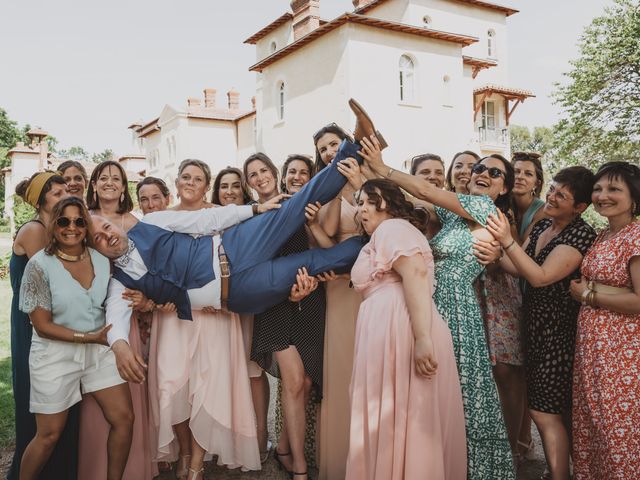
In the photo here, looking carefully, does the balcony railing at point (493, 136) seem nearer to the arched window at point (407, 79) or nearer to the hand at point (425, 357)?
the arched window at point (407, 79)

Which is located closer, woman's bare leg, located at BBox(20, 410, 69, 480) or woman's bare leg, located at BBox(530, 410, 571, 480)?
woman's bare leg, located at BBox(20, 410, 69, 480)

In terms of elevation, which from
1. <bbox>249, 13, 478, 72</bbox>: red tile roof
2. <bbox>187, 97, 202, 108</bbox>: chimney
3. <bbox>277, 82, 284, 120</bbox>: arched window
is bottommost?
<bbox>277, 82, 284, 120</bbox>: arched window

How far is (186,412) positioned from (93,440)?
655 millimetres

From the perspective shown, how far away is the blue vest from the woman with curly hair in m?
1.02

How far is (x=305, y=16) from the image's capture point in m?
23.0

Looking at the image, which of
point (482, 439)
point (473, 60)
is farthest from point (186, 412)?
point (473, 60)

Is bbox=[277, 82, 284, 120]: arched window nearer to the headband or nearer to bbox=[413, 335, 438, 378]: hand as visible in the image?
the headband

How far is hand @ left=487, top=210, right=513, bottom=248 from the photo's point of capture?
11.2ft

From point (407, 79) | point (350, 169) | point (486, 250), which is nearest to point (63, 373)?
point (350, 169)

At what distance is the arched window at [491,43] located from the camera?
1164 inches

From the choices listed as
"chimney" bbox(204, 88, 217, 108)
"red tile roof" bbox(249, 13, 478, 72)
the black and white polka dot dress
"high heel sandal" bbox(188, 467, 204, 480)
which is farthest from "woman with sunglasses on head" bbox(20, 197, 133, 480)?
"chimney" bbox(204, 88, 217, 108)

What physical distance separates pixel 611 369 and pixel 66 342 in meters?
3.39

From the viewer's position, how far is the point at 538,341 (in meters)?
3.74

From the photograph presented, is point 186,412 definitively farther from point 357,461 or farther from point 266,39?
point 266,39
